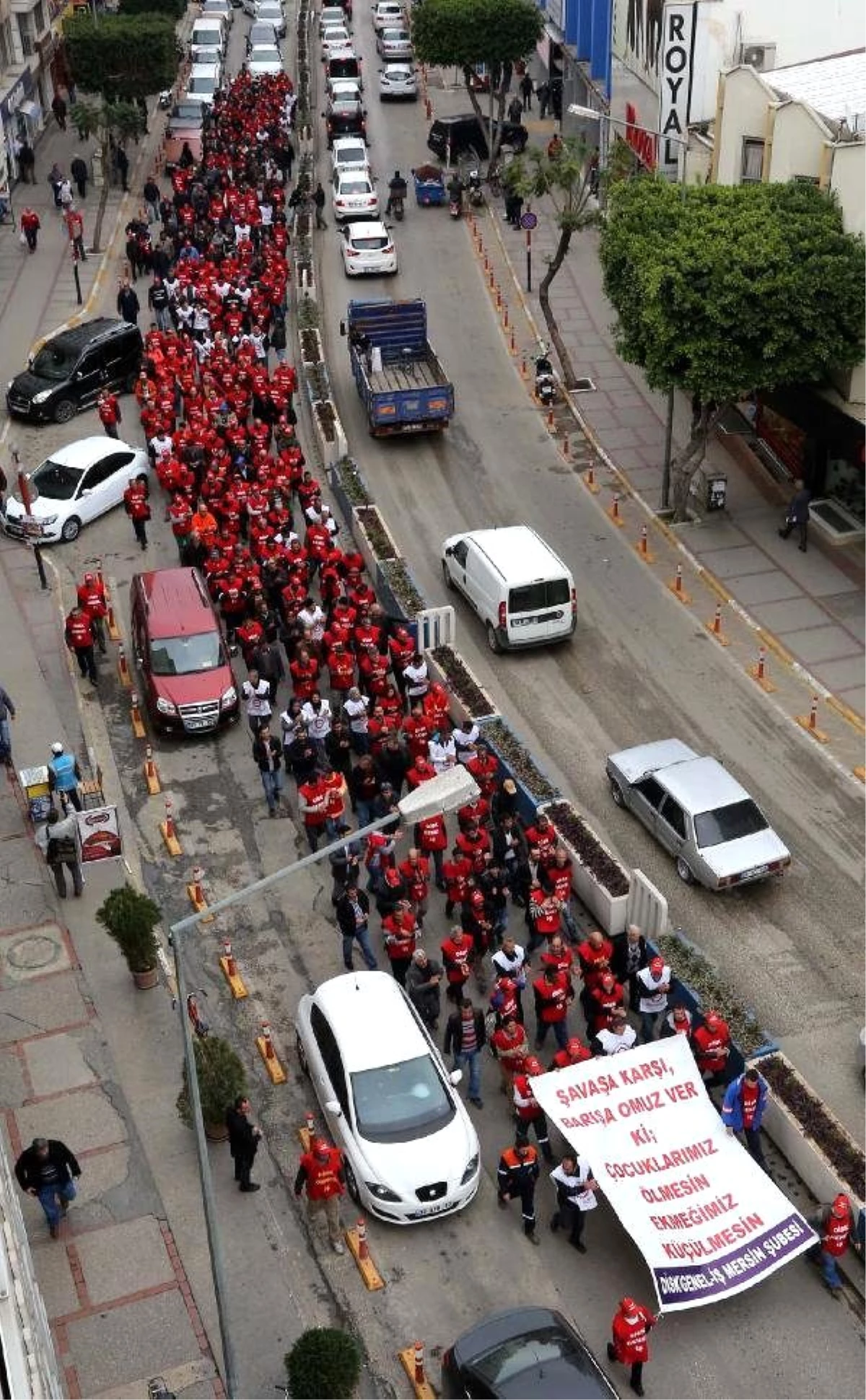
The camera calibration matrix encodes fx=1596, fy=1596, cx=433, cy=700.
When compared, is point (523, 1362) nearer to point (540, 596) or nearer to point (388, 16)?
point (540, 596)

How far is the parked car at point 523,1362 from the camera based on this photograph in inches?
582

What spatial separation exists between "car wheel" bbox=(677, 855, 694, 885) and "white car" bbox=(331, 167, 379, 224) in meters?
35.3

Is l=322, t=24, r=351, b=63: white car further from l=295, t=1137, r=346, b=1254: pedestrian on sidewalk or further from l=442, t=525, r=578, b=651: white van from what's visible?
l=295, t=1137, r=346, b=1254: pedestrian on sidewalk

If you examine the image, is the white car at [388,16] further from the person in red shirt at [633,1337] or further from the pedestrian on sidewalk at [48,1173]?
the person in red shirt at [633,1337]

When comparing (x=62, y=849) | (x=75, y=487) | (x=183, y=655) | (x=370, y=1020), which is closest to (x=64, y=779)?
(x=62, y=849)

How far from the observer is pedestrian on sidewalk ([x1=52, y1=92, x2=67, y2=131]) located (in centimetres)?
6347

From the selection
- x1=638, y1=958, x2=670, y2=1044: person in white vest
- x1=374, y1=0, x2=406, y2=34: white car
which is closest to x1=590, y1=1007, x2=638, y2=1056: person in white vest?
x1=638, y1=958, x2=670, y2=1044: person in white vest

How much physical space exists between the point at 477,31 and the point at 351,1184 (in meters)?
46.8

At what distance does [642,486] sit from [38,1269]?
23.5 meters

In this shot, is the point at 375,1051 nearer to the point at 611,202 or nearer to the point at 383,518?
the point at 383,518

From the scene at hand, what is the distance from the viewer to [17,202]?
55562mm

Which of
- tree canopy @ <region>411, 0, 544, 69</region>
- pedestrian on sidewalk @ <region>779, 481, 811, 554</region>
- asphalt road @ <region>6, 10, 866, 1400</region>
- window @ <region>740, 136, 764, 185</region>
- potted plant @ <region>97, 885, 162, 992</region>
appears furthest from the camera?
tree canopy @ <region>411, 0, 544, 69</region>

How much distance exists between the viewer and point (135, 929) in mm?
20719

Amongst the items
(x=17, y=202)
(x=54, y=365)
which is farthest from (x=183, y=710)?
(x=17, y=202)
